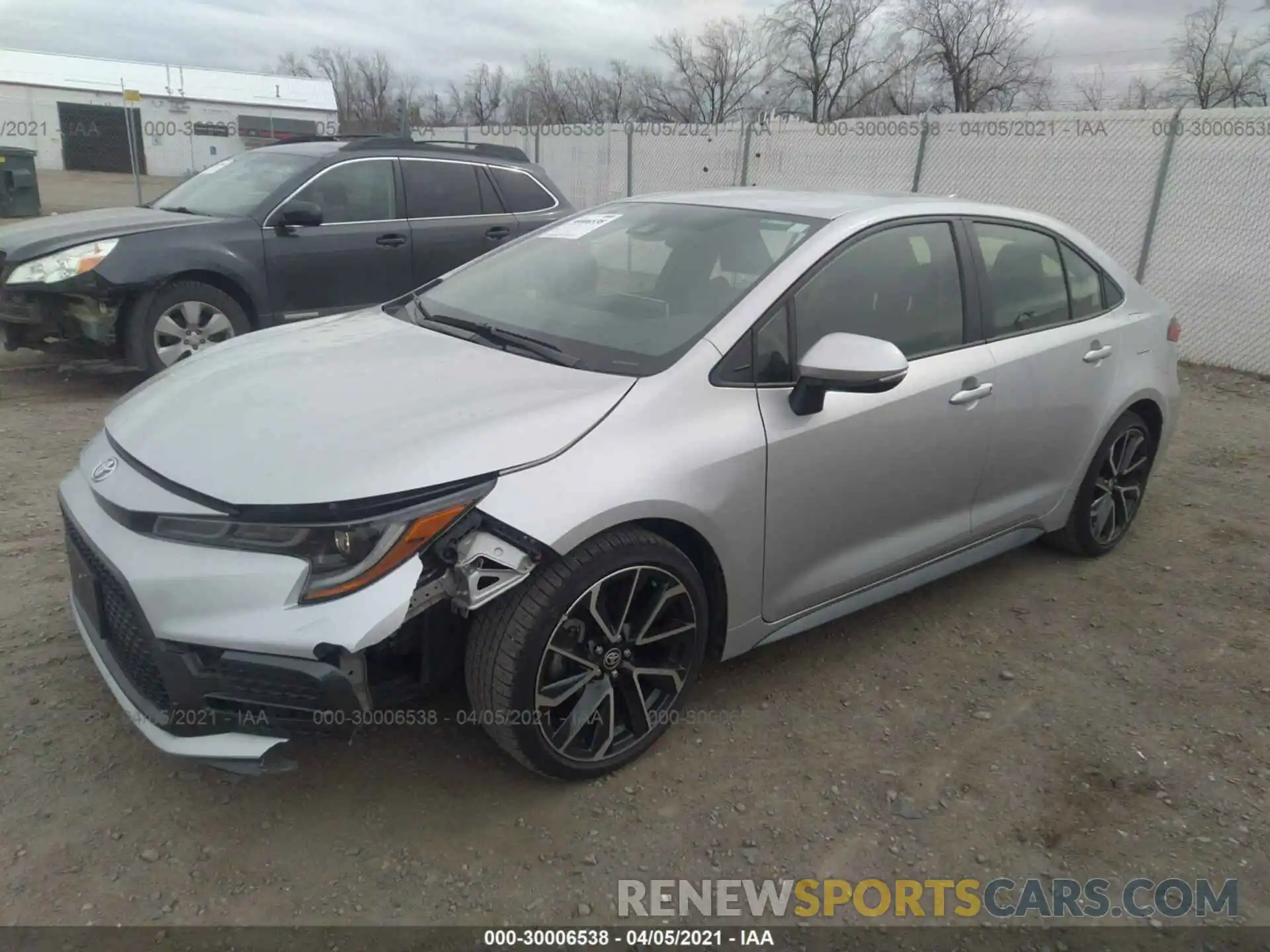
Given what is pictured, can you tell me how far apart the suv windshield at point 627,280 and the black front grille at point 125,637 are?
138 centimetres

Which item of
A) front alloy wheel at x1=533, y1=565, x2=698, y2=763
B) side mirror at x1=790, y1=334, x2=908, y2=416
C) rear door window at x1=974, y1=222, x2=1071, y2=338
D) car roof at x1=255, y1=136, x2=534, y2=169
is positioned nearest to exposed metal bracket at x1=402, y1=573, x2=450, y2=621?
front alloy wheel at x1=533, y1=565, x2=698, y2=763

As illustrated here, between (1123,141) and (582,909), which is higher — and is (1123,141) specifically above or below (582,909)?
above

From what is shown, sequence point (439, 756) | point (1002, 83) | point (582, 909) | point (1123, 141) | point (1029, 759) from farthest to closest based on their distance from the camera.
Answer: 1. point (1002, 83)
2. point (1123, 141)
3. point (1029, 759)
4. point (439, 756)
5. point (582, 909)

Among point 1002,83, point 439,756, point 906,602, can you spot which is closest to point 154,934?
point 439,756

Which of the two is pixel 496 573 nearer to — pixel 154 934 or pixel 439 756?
pixel 439 756

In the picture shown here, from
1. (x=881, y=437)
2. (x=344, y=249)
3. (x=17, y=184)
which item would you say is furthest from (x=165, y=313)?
(x=17, y=184)

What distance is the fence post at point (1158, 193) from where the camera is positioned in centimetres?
901

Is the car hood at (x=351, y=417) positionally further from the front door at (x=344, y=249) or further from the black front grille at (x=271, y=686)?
the front door at (x=344, y=249)

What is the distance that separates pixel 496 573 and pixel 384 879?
0.82 metres

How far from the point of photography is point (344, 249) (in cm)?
677

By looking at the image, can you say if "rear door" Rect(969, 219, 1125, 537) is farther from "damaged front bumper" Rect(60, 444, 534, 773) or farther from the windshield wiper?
"damaged front bumper" Rect(60, 444, 534, 773)

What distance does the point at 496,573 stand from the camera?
7.79ft

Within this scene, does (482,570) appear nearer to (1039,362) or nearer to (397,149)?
(1039,362)

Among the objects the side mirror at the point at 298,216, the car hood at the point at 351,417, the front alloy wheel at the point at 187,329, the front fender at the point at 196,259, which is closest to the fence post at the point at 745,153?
the side mirror at the point at 298,216
